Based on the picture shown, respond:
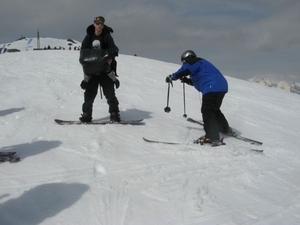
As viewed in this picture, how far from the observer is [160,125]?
6.68 metres

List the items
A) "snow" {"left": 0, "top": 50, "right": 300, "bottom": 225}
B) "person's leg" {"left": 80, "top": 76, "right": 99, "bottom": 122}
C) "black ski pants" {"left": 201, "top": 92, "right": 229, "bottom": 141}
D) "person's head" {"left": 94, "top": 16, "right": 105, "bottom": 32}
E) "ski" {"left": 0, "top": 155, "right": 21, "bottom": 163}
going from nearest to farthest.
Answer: "snow" {"left": 0, "top": 50, "right": 300, "bottom": 225}
"ski" {"left": 0, "top": 155, "right": 21, "bottom": 163}
"black ski pants" {"left": 201, "top": 92, "right": 229, "bottom": 141}
"person's head" {"left": 94, "top": 16, "right": 105, "bottom": 32}
"person's leg" {"left": 80, "top": 76, "right": 99, "bottom": 122}

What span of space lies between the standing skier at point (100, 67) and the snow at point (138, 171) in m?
0.54

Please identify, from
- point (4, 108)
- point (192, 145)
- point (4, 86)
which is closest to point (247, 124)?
point (192, 145)

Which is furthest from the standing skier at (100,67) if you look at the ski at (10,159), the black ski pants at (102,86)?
the ski at (10,159)

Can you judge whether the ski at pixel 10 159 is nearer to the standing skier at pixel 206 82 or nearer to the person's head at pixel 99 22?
the person's head at pixel 99 22

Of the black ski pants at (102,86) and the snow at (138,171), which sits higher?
the black ski pants at (102,86)

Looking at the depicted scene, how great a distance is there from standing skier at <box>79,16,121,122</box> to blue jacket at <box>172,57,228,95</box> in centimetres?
141

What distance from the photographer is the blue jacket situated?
19.0 ft

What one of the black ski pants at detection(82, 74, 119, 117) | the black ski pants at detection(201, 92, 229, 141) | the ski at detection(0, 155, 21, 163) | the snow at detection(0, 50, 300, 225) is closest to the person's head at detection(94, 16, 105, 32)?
the black ski pants at detection(82, 74, 119, 117)

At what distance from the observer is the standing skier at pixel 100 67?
578 cm

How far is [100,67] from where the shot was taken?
5.79 metres

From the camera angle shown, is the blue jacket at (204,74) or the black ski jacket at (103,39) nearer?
the blue jacket at (204,74)

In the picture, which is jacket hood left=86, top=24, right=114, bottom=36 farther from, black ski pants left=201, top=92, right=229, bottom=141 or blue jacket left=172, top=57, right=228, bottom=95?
black ski pants left=201, top=92, right=229, bottom=141

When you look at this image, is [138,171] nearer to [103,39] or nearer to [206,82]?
[206,82]
